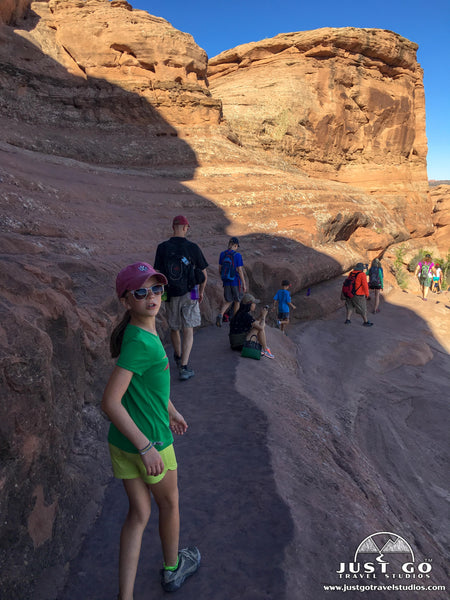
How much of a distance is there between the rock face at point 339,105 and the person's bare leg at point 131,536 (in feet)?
68.3

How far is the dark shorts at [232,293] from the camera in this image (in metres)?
7.29

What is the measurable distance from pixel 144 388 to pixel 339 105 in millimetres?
25273

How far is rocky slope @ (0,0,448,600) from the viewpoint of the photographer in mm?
2406

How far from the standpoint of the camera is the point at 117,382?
5.76 ft

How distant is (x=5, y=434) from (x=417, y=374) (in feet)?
28.4

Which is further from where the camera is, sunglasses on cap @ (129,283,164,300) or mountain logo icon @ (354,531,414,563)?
mountain logo icon @ (354,531,414,563)

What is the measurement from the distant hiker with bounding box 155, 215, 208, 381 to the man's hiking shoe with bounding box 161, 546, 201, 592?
2595 millimetres

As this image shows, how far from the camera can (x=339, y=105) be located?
23.1 meters

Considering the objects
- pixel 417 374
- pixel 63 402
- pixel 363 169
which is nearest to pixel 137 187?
pixel 417 374

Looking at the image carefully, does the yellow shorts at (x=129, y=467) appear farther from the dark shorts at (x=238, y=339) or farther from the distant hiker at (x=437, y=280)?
the distant hiker at (x=437, y=280)

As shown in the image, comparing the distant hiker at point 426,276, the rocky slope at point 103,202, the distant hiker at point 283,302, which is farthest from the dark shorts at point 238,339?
the distant hiker at point 426,276

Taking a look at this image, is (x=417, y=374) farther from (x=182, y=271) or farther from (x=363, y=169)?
(x=363, y=169)

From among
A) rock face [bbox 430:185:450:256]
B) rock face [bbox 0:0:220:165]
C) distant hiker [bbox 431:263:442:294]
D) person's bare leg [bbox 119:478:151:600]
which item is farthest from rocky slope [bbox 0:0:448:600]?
rock face [bbox 430:185:450:256]

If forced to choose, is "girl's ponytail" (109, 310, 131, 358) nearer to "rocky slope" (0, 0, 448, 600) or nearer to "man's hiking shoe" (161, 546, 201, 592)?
"rocky slope" (0, 0, 448, 600)
